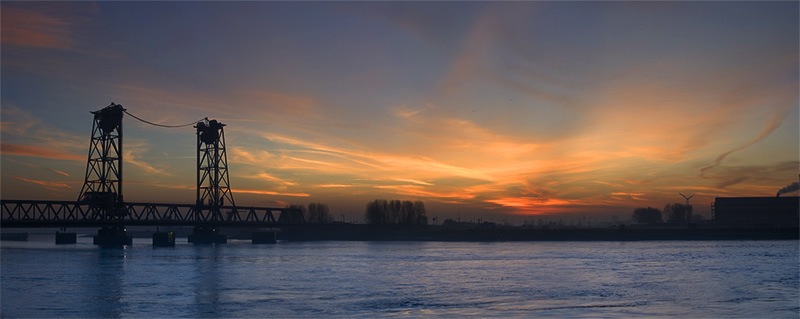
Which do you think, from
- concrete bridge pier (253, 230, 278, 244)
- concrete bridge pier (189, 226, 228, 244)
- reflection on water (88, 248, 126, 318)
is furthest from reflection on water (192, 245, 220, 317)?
concrete bridge pier (253, 230, 278, 244)

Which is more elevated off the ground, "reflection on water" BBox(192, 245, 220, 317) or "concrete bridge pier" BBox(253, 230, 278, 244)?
"concrete bridge pier" BBox(253, 230, 278, 244)

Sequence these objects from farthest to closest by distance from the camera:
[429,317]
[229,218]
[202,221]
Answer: [229,218]
[202,221]
[429,317]

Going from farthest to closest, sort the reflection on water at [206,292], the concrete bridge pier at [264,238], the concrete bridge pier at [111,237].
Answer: the concrete bridge pier at [264,238] → the concrete bridge pier at [111,237] → the reflection on water at [206,292]

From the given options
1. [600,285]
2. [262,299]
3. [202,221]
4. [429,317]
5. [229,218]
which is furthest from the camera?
[229,218]

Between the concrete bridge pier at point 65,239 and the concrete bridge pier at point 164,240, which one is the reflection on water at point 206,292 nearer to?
the concrete bridge pier at point 164,240

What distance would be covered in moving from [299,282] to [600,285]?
18751 millimetres

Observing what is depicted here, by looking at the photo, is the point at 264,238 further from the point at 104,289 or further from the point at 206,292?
the point at 206,292

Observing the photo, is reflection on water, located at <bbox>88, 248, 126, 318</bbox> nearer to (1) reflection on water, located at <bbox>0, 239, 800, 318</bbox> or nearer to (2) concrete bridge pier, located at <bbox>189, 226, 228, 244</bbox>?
(1) reflection on water, located at <bbox>0, 239, 800, 318</bbox>

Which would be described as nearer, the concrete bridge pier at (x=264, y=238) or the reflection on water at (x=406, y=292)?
the reflection on water at (x=406, y=292)

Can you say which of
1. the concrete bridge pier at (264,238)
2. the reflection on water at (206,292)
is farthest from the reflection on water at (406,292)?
the concrete bridge pier at (264,238)

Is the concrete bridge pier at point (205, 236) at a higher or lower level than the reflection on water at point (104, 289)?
higher

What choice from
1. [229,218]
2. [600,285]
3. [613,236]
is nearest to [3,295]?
[600,285]

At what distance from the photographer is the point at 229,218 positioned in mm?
171875

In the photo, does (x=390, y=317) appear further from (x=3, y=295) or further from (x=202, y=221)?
(x=202, y=221)
